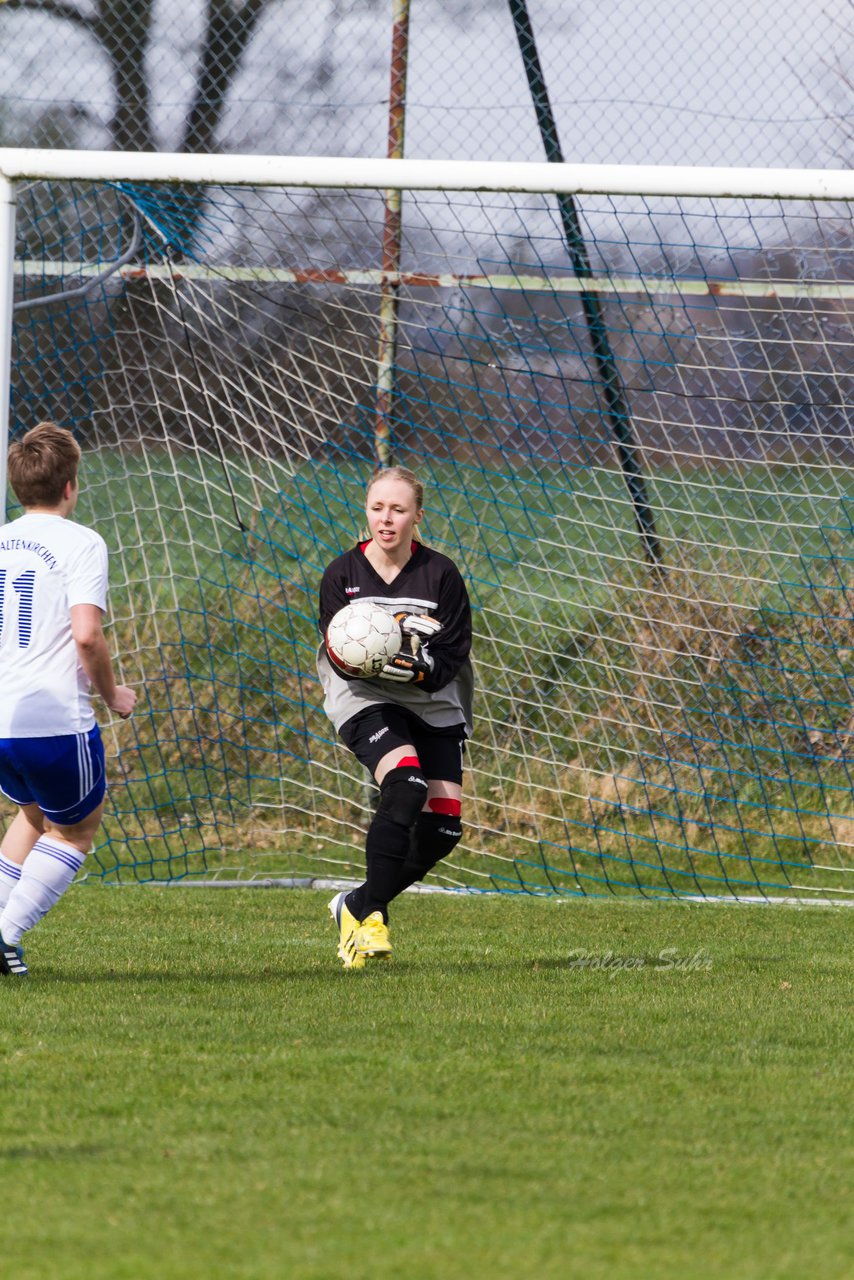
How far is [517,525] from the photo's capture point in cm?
941

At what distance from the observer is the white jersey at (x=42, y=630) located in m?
4.42

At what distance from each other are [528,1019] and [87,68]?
302 inches

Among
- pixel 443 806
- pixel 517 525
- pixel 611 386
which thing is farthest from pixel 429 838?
pixel 517 525

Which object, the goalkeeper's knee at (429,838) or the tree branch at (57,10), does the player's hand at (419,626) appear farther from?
the tree branch at (57,10)

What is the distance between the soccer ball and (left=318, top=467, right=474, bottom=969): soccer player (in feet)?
0.17

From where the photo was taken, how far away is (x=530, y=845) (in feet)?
26.3

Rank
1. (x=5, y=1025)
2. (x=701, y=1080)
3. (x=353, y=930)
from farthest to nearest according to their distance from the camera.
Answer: (x=353, y=930) → (x=5, y=1025) → (x=701, y=1080)

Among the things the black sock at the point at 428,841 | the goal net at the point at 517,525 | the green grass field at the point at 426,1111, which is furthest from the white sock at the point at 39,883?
the goal net at the point at 517,525

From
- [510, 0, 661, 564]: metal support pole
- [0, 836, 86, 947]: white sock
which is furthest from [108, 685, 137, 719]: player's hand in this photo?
[510, 0, 661, 564]: metal support pole

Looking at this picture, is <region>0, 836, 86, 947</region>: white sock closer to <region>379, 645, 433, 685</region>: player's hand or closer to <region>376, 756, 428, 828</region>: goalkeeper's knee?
<region>376, 756, 428, 828</region>: goalkeeper's knee

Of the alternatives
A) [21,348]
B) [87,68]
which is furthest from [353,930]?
[87,68]

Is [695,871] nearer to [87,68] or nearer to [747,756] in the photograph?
[747,756]

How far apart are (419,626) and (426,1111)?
192cm

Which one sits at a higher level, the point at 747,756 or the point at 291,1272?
the point at 747,756
